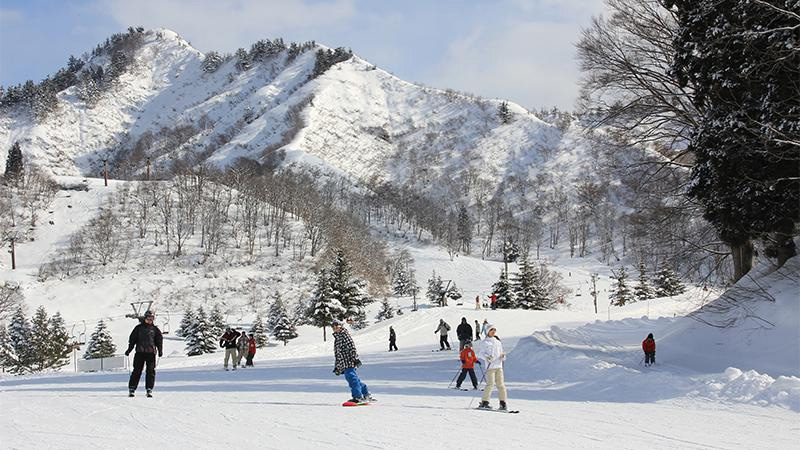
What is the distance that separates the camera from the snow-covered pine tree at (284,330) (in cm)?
5350

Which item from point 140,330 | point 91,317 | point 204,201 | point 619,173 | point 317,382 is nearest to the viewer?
point 140,330

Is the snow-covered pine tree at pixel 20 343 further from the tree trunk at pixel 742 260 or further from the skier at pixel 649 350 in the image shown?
the tree trunk at pixel 742 260

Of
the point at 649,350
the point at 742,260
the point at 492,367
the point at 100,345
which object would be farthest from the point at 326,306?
the point at 492,367

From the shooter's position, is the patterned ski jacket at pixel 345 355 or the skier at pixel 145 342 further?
the skier at pixel 145 342

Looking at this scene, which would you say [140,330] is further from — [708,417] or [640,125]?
[640,125]

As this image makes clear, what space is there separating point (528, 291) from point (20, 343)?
134 feet

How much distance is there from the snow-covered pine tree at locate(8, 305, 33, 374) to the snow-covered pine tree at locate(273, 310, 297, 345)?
17.8 m

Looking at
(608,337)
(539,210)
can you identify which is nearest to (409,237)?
(539,210)

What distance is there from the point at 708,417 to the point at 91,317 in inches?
2584

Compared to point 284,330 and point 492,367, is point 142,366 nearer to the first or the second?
point 492,367

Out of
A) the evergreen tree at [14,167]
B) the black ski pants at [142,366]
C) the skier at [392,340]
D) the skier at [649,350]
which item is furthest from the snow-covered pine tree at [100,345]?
the evergreen tree at [14,167]

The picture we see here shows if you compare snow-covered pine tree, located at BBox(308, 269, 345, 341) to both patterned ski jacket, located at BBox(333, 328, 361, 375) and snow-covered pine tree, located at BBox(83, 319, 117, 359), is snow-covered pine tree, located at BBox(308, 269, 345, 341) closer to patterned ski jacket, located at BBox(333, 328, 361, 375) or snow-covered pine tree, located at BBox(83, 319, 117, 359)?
snow-covered pine tree, located at BBox(83, 319, 117, 359)

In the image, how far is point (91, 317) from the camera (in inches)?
2557

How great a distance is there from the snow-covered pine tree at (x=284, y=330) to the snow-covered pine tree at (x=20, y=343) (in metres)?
17.8
